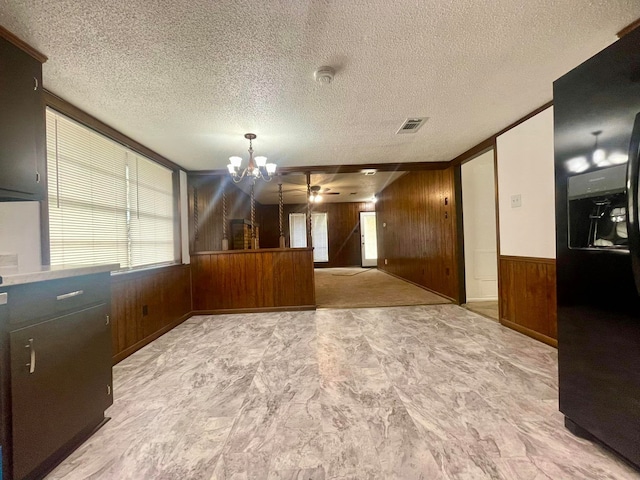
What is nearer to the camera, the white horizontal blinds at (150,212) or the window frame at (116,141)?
the window frame at (116,141)

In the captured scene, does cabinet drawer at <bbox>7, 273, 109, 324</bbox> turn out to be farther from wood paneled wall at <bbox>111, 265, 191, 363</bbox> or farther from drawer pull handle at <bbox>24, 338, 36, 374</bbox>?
wood paneled wall at <bbox>111, 265, 191, 363</bbox>

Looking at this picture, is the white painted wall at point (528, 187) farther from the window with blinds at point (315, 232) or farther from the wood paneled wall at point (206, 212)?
the window with blinds at point (315, 232)

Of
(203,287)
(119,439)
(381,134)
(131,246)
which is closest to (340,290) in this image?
(203,287)

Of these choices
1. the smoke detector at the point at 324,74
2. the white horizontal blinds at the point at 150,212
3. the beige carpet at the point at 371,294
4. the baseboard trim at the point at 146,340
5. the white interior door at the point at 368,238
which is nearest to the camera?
the smoke detector at the point at 324,74

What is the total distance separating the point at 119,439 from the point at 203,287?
286 centimetres

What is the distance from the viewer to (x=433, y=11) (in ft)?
4.61

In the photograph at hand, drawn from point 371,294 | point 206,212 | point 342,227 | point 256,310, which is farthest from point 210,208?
point 342,227

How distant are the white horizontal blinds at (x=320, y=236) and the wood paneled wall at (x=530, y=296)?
6992 millimetres

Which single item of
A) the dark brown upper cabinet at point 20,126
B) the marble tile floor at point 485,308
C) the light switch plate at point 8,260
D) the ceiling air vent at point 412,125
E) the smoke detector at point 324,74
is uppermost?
the ceiling air vent at point 412,125

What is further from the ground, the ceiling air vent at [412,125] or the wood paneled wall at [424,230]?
the ceiling air vent at [412,125]

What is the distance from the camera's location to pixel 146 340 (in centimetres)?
296

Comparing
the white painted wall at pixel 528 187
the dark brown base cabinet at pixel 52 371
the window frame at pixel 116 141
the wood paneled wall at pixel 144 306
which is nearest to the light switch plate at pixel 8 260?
the window frame at pixel 116 141

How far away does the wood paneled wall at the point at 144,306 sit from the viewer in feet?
8.50

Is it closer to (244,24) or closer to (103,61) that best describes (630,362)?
(244,24)
